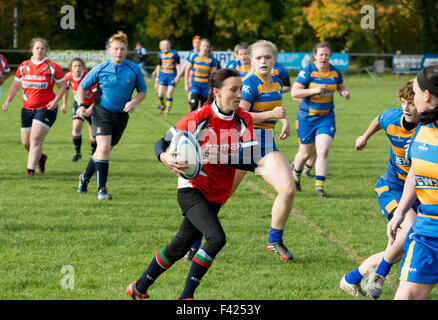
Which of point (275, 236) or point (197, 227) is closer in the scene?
point (197, 227)

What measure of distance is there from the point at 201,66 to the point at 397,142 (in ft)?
42.0

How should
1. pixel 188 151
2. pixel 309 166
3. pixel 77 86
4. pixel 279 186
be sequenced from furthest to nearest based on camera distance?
pixel 77 86, pixel 309 166, pixel 279 186, pixel 188 151

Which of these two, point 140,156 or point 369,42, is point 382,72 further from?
point 140,156

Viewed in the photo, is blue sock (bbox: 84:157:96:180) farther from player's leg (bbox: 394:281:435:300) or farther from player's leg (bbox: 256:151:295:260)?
player's leg (bbox: 394:281:435:300)

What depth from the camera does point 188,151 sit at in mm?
4508

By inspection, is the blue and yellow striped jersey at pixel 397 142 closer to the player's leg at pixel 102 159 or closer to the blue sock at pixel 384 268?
the blue sock at pixel 384 268

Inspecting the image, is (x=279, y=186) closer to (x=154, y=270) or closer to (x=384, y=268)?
(x=384, y=268)

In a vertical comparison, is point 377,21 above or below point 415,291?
above

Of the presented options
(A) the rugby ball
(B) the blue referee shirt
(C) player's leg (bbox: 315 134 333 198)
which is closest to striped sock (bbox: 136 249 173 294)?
(A) the rugby ball

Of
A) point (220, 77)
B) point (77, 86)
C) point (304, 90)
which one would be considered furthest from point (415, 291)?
point (77, 86)

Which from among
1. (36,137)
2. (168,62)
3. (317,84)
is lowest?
(36,137)

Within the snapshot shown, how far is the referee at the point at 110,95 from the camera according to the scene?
8.62 meters

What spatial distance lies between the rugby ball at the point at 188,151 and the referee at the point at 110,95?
13.4ft

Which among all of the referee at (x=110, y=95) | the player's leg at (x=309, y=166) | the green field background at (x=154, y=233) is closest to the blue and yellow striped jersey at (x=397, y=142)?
the green field background at (x=154, y=233)
